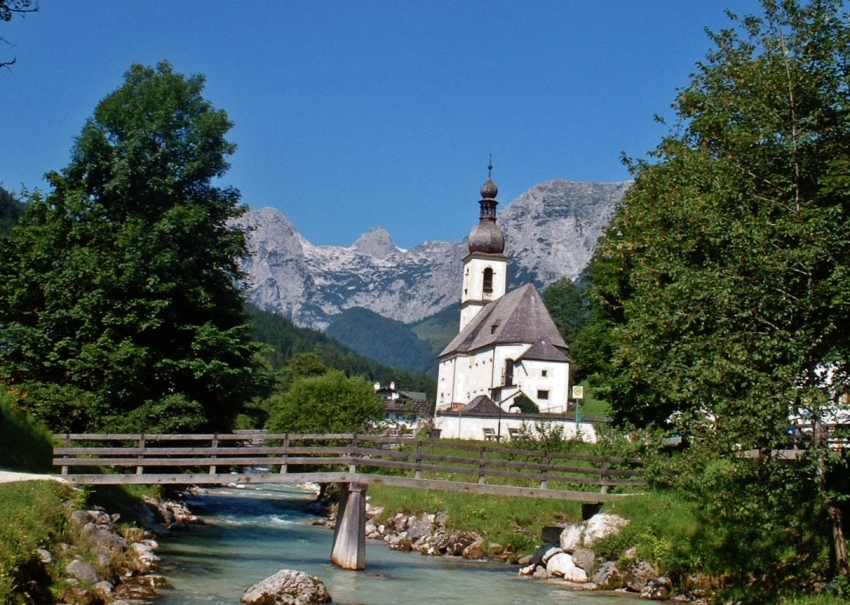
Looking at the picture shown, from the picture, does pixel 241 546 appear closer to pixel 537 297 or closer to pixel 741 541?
pixel 741 541

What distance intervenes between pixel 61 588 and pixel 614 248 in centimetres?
1792

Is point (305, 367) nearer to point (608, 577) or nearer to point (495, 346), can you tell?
point (495, 346)

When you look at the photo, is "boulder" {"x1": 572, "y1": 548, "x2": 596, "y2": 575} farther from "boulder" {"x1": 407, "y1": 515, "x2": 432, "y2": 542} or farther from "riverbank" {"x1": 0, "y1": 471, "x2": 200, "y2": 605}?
"riverbank" {"x1": 0, "y1": 471, "x2": 200, "y2": 605}

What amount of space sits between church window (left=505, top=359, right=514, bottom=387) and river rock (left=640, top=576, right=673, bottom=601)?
4555 cm

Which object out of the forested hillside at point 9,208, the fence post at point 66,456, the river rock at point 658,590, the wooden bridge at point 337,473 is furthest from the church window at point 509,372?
the forested hillside at point 9,208

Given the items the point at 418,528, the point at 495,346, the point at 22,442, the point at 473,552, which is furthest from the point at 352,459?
the point at 495,346

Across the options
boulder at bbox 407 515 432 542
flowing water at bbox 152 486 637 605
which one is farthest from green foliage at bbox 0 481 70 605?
boulder at bbox 407 515 432 542

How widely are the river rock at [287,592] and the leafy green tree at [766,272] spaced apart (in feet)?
25.9

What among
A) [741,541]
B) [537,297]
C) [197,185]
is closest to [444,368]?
[537,297]

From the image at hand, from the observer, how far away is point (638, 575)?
19.8 meters

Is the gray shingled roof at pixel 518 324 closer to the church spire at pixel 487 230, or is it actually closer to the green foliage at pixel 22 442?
the church spire at pixel 487 230

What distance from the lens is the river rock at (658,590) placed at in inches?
741

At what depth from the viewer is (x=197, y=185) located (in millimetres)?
31609

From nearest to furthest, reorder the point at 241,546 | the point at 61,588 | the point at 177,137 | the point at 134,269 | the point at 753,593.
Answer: the point at 61,588 → the point at 753,593 → the point at 241,546 → the point at 134,269 → the point at 177,137
